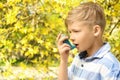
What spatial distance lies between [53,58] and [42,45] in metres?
0.26

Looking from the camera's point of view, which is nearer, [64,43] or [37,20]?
[64,43]

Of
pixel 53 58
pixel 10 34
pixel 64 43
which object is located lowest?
pixel 53 58

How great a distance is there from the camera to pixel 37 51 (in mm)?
3883

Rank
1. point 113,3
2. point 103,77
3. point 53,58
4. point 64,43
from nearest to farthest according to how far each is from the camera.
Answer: point 103,77 < point 64,43 < point 113,3 < point 53,58

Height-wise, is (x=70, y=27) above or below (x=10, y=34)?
above

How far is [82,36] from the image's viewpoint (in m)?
2.34

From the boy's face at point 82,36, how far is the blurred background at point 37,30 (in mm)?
1327

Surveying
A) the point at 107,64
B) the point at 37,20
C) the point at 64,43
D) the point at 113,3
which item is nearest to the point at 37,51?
the point at 37,20

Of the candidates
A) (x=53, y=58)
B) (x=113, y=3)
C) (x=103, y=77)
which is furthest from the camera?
(x=53, y=58)

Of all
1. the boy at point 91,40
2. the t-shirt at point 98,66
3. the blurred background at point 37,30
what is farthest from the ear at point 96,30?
the blurred background at point 37,30

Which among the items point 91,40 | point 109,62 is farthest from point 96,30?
point 109,62

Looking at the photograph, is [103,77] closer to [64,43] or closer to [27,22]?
[64,43]

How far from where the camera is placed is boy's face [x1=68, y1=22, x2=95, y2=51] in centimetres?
234

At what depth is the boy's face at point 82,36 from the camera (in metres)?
2.34
